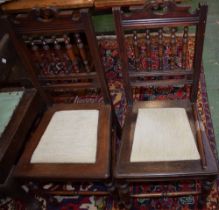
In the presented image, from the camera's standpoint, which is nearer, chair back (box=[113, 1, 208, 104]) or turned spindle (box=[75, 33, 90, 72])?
chair back (box=[113, 1, 208, 104])

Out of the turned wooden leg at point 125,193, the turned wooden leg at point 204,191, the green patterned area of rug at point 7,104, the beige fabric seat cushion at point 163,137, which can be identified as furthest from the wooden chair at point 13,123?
the turned wooden leg at point 204,191

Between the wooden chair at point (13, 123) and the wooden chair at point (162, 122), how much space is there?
561 mm

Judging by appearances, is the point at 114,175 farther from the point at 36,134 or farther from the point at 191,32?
the point at 191,32

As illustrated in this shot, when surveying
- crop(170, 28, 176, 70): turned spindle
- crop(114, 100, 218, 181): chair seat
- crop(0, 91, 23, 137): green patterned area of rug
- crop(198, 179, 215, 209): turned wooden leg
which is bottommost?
crop(198, 179, 215, 209): turned wooden leg

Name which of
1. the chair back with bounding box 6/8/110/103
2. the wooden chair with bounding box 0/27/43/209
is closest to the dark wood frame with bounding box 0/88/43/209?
the wooden chair with bounding box 0/27/43/209

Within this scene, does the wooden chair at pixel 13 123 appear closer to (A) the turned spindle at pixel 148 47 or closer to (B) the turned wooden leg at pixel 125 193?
(B) the turned wooden leg at pixel 125 193

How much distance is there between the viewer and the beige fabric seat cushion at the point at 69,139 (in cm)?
125

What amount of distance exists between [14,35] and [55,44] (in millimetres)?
201

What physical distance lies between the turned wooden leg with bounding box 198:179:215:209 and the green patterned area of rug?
108cm

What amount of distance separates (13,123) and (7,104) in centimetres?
15

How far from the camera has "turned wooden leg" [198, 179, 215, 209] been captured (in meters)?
1.21

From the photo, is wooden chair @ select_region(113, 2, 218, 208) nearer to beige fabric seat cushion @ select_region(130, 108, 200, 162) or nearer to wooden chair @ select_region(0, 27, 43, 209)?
beige fabric seat cushion @ select_region(130, 108, 200, 162)

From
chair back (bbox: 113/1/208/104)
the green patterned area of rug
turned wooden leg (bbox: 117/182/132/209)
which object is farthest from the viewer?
the green patterned area of rug

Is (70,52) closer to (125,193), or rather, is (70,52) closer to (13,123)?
(13,123)
